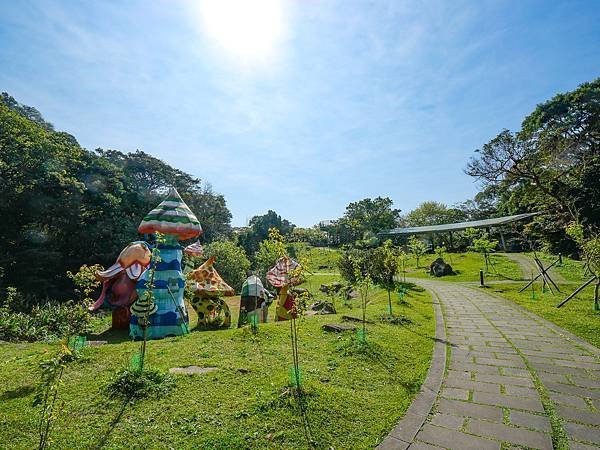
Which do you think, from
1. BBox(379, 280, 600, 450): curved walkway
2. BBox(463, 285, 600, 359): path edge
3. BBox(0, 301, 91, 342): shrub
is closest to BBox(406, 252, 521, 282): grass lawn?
BBox(463, 285, 600, 359): path edge

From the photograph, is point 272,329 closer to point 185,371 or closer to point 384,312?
point 185,371

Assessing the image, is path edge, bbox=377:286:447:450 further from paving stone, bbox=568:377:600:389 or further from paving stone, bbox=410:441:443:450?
paving stone, bbox=568:377:600:389

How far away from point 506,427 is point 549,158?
1016 inches

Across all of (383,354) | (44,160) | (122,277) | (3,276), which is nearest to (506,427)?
(383,354)

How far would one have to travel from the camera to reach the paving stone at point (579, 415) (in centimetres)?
358

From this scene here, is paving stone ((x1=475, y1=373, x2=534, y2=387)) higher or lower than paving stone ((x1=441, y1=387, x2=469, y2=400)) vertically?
higher

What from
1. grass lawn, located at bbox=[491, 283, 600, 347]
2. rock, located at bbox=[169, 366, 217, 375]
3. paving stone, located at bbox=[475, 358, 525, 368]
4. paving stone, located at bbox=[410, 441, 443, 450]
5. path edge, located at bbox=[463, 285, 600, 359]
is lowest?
paving stone, located at bbox=[410, 441, 443, 450]

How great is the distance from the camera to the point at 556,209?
23.0m

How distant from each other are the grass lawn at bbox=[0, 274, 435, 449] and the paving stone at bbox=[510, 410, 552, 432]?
46.3 inches

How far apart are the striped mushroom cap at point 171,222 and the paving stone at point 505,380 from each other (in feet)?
26.4

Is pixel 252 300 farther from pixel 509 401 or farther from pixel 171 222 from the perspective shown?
pixel 509 401

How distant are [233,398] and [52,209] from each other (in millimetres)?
19591

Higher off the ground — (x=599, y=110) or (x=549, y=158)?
(x=599, y=110)

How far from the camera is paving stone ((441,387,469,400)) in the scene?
4307 millimetres
